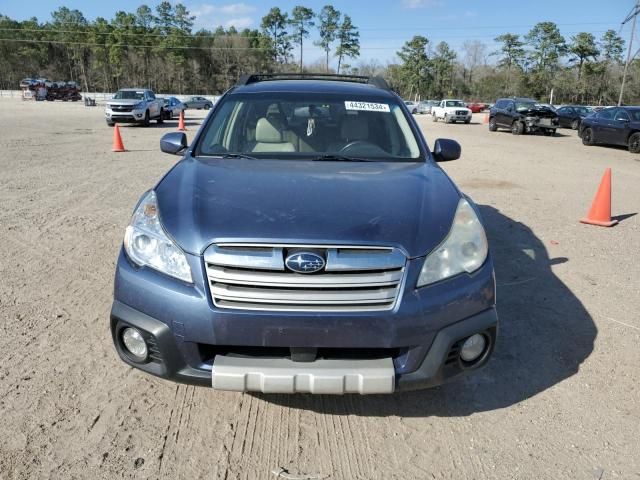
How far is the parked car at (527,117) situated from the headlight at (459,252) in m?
24.4

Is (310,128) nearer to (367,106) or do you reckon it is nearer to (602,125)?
(367,106)

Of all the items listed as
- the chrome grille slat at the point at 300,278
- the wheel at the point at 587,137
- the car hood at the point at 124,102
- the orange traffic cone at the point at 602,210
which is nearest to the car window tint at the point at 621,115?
the wheel at the point at 587,137

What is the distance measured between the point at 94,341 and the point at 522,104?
85.1ft

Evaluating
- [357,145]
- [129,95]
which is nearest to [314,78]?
[357,145]

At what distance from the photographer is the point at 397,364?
2305mm

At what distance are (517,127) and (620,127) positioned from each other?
7457 mm

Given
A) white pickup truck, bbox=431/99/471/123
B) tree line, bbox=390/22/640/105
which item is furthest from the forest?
white pickup truck, bbox=431/99/471/123

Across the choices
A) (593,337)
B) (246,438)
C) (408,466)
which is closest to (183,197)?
(246,438)

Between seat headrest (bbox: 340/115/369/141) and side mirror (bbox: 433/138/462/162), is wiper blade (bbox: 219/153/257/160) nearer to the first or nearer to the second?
seat headrest (bbox: 340/115/369/141)

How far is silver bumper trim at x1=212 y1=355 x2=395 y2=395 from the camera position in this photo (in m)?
2.19

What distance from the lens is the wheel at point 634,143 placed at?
17.4 meters

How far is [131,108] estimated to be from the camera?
926 inches

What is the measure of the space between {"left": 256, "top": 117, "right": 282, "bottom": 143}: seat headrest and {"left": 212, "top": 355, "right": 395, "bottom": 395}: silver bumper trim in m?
1.94

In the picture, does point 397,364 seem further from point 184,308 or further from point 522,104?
point 522,104
